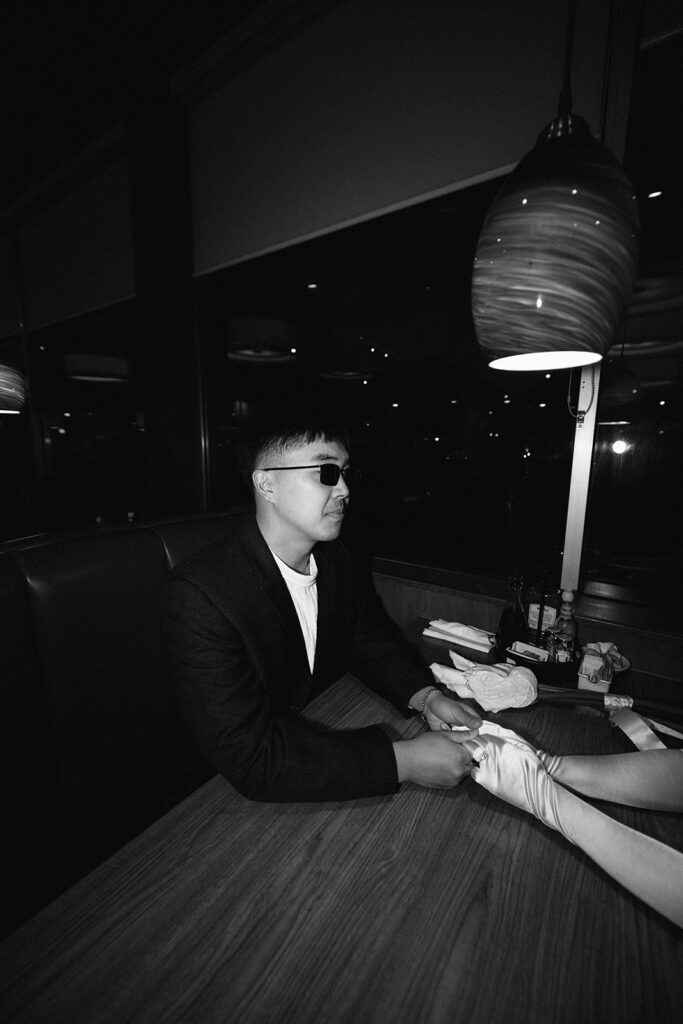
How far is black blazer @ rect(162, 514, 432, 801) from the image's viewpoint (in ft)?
3.15

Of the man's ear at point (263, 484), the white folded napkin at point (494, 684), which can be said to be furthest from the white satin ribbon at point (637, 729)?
the man's ear at point (263, 484)

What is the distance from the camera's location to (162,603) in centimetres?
122

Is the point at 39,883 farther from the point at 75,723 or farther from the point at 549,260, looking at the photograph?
the point at 549,260

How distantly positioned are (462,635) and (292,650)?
2.50ft

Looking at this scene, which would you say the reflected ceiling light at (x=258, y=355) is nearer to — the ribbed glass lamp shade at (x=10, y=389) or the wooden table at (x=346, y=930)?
the ribbed glass lamp shade at (x=10, y=389)

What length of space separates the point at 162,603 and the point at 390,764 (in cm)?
71

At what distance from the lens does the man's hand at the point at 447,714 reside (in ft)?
3.92

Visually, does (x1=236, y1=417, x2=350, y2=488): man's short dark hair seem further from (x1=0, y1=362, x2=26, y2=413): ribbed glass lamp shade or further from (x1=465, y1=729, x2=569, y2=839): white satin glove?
(x1=0, y1=362, x2=26, y2=413): ribbed glass lamp shade

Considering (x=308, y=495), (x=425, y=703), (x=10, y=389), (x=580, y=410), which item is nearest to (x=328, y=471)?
(x=308, y=495)

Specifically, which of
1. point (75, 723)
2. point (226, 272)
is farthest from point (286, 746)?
point (226, 272)

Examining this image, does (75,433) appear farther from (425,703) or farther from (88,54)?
(425,703)

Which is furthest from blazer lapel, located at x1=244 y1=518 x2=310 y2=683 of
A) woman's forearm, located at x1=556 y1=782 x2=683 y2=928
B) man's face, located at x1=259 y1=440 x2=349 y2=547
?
woman's forearm, located at x1=556 y1=782 x2=683 y2=928

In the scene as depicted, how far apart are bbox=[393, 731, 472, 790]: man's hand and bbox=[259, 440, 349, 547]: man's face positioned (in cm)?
69

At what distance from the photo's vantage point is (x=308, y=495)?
1442 millimetres
